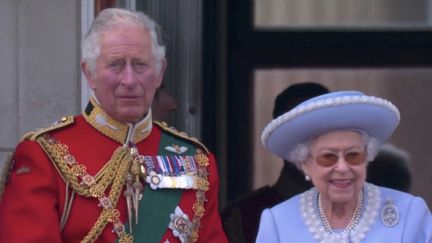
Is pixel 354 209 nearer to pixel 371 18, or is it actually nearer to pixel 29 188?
pixel 29 188

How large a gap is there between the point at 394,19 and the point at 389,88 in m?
0.27

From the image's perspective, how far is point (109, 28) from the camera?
17.1ft

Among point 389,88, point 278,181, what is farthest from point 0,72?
point 389,88

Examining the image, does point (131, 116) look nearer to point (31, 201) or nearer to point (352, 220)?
point (31, 201)

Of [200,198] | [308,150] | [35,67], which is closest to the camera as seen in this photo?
[308,150]

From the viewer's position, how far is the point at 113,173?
5266 millimetres

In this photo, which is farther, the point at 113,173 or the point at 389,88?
the point at 389,88

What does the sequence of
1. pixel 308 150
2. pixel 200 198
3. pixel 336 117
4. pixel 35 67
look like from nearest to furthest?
pixel 336 117
pixel 308 150
pixel 200 198
pixel 35 67

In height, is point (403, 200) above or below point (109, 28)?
below

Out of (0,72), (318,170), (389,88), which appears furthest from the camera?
(389,88)

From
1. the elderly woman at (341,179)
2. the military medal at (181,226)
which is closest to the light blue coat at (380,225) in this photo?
the elderly woman at (341,179)

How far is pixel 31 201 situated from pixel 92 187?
0.68 ft

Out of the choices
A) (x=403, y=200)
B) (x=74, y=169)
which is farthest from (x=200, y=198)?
(x=403, y=200)

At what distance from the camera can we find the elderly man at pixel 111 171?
516 cm
